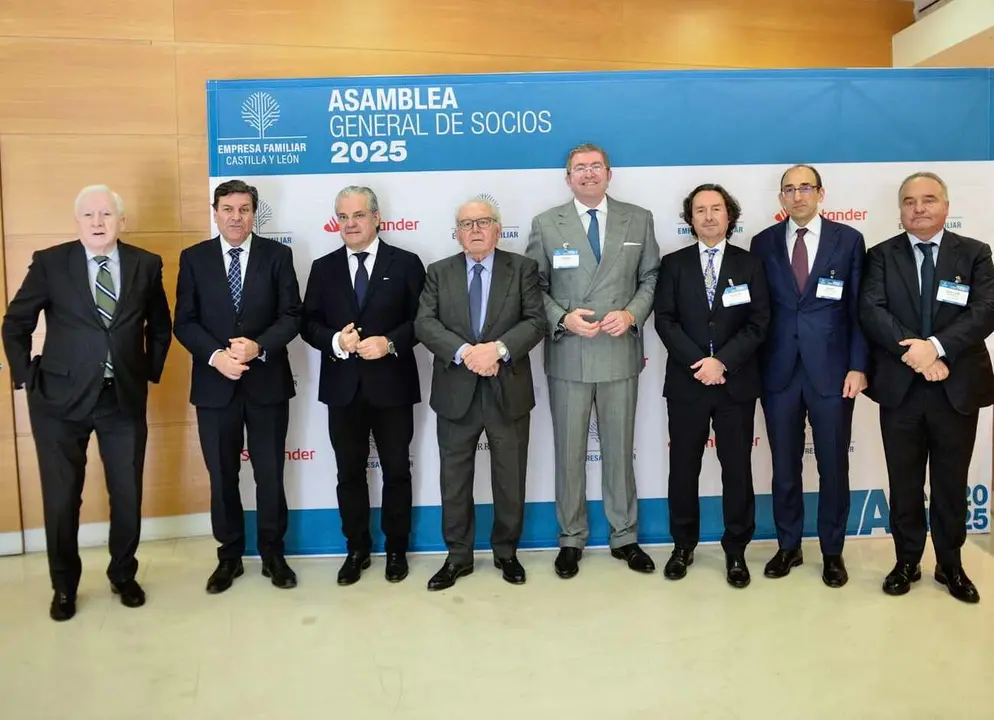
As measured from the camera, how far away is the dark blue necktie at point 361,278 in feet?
12.1

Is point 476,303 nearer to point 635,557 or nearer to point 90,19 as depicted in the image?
point 635,557

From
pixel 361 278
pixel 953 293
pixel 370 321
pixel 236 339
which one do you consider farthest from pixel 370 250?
pixel 953 293

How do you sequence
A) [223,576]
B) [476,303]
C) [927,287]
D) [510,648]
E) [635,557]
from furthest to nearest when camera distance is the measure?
[635,557], [223,576], [476,303], [927,287], [510,648]

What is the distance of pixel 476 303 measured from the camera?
3.64 meters

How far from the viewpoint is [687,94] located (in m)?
4.07

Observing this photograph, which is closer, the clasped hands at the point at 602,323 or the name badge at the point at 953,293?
the name badge at the point at 953,293

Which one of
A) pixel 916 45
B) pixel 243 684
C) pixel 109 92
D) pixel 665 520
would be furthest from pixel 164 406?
pixel 916 45

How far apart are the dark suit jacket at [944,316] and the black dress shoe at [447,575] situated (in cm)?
213

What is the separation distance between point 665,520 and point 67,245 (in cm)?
326

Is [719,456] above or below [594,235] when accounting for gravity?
below

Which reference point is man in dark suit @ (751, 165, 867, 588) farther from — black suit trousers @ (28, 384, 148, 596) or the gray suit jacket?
black suit trousers @ (28, 384, 148, 596)

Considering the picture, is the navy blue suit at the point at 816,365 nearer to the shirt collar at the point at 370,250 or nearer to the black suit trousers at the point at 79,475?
the shirt collar at the point at 370,250

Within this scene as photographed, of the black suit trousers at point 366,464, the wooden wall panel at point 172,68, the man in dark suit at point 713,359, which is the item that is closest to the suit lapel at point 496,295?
the black suit trousers at point 366,464

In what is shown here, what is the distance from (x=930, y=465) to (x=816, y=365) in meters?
0.66
